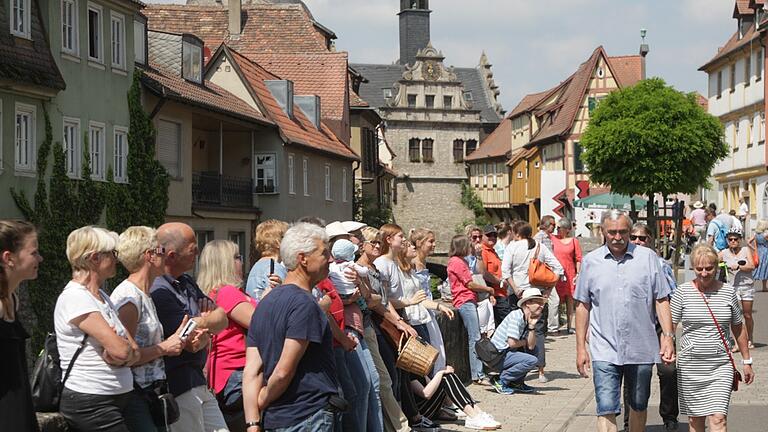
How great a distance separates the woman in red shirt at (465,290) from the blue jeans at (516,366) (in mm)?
669

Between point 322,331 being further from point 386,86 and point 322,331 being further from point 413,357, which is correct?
point 386,86

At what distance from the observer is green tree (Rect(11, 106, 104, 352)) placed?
25875 millimetres

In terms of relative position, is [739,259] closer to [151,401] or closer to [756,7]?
[151,401]

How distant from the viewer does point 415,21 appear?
117562 mm

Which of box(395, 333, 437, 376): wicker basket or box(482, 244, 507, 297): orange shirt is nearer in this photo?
box(395, 333, 437, 376): wicker basket

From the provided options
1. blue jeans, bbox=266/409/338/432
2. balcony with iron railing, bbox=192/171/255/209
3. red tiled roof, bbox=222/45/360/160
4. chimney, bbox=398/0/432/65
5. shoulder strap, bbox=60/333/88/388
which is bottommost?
blue jeans, bbox=266/409/338/432

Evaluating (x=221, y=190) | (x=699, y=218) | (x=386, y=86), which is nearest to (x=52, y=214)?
(x=221, y=190)

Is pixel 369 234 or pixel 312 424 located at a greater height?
pixel 369 234

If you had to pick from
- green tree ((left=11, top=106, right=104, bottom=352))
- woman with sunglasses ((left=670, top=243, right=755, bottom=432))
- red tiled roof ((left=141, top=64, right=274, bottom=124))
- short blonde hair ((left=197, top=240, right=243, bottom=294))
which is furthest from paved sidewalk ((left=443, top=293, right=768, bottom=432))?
red tiled roof ((left=141, top=64, right=274, bottom=124))

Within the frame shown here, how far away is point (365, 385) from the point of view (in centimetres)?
884

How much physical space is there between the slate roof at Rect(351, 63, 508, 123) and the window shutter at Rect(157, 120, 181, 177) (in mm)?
73571

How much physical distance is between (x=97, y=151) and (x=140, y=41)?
15.4 ft

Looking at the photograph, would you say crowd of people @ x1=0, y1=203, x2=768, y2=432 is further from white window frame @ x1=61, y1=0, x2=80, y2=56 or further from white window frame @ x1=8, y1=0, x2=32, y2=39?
white window frame @ x1=61, y1=0, x2=80, y2=56

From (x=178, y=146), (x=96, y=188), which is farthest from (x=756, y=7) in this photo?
(x=96, y=188)
